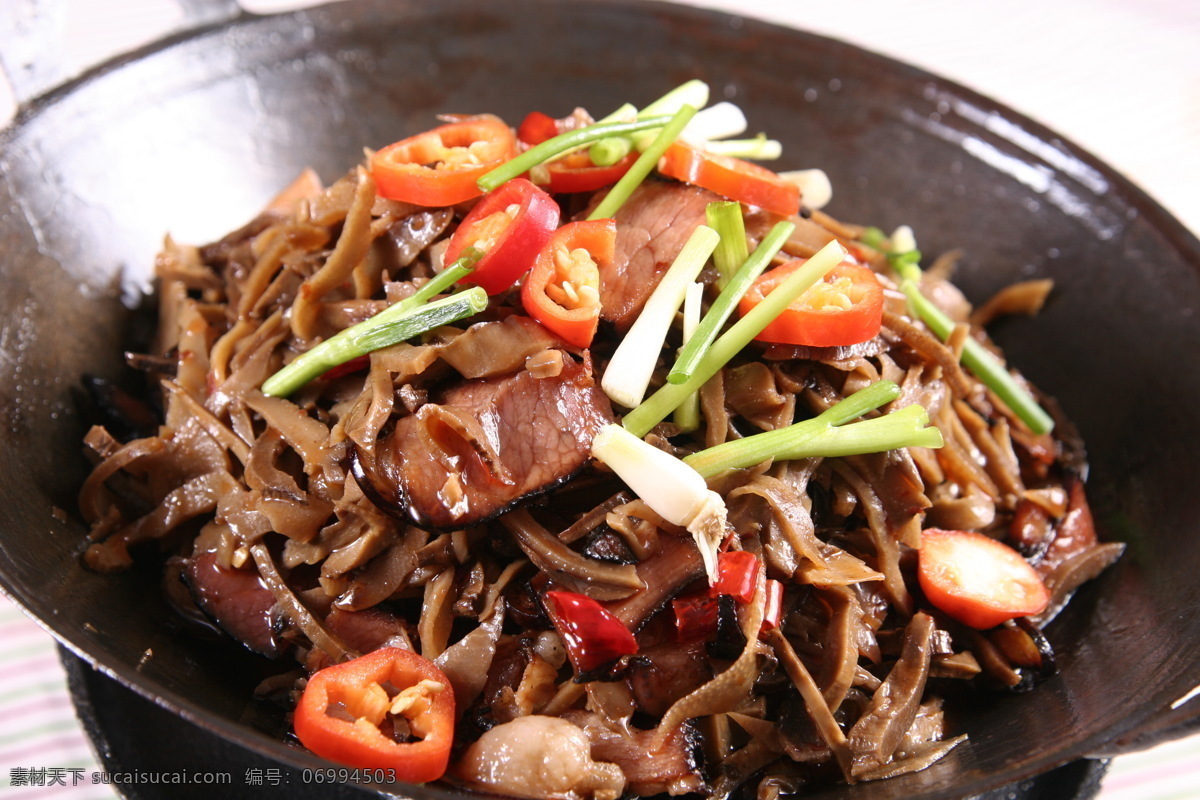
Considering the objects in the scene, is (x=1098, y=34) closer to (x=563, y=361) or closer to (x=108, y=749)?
(x=563, y=361)

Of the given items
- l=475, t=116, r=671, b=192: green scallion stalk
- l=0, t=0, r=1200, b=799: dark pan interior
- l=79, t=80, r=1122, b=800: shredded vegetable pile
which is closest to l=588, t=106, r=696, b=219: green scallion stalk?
l=79, t=80, r=1122, b=800: shredded vegetable pile

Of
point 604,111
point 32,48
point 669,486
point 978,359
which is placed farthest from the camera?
point 604,111

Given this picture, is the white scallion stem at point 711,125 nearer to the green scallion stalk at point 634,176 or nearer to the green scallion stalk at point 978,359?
the green scallion stalk at point 634,176

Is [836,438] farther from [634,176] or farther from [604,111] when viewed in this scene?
[604,111]

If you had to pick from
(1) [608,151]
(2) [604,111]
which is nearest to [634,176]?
(1) [608,151]

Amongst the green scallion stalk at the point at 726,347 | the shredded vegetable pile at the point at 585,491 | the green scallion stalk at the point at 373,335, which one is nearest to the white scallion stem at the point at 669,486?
the shredded vegetable pile at the point at 585,491

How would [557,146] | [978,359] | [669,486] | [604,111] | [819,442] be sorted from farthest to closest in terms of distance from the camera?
[604,111] < [978,359] < [557,146] < [819,442] < [669,486]
